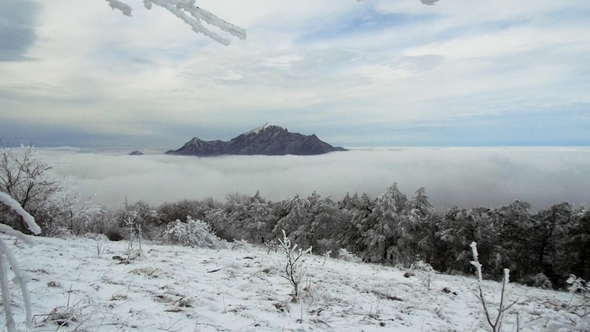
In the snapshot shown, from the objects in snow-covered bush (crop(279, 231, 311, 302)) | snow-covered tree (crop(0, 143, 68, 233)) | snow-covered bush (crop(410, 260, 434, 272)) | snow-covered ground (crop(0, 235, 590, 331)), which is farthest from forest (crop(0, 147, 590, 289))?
snow-covered bush (crop(279, 231, 311, 302))

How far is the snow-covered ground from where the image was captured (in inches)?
152

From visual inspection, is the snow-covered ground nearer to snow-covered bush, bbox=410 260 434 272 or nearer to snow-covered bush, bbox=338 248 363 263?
snow-covered bush, bbox=410 260 434 272

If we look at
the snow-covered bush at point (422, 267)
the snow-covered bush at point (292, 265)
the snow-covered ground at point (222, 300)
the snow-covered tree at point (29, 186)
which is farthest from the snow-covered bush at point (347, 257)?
the snow-covered tree at point (29, 186)

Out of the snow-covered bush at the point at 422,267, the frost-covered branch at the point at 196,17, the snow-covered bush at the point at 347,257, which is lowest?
the snow-covered bush at the point at 347,257

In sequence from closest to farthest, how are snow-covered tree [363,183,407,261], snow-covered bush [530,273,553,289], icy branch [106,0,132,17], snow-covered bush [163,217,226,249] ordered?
1. icy branch [106,0,132,17]
2. snow-covered bush [163,217,226,249]
3. snow-covered bush [530,273,553,289]
4. snow-covered tree [363,183,407,261]

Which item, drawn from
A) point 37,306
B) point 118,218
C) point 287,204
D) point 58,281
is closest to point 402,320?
point 37,306

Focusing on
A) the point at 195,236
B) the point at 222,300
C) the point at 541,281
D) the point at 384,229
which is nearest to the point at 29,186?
the point at 195,236

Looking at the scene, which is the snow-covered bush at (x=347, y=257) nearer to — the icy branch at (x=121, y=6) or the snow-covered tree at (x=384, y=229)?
the icy branch at (x=121, y=6)

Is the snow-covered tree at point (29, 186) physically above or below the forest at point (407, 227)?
above

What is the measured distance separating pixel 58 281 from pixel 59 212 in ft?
49.6

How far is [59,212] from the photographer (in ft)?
56.3

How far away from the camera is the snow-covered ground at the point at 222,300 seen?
12.7 ft

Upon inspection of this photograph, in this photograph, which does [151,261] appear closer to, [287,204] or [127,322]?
[127,322]

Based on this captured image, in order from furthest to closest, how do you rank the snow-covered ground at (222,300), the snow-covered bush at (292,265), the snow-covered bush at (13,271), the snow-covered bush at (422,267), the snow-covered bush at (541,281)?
the snow-covered bush at (541,281)
the snow-covered bush at (422,267)
the snow-covered bush at (292,265)
the snow-covered ground at (222,300)
the snow-covered bush at (13,271)
